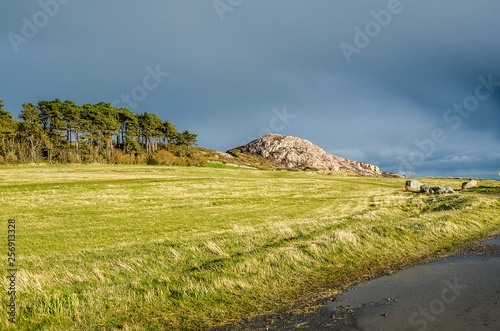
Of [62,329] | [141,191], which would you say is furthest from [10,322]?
[141,191]

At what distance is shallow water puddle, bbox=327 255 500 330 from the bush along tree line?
327ft

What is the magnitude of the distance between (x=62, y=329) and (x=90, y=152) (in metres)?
108

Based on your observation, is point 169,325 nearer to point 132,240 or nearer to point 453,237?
point 132,240

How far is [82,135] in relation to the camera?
101188 millimetres

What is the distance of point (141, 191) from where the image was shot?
43.4 m

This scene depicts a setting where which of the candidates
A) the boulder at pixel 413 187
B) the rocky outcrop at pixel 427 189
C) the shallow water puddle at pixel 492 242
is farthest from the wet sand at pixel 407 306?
the boulder at pixel 413 187

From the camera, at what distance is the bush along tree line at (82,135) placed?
86062mm

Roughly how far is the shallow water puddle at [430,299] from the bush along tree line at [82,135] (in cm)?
9977

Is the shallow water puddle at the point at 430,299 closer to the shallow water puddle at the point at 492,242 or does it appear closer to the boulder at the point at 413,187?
the shallow water puddle at the point at 492,242

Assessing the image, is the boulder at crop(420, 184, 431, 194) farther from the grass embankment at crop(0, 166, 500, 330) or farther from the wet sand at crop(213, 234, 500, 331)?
the wet sand at crop(213, 234, 500, 331)

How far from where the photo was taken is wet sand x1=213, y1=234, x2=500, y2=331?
6234mm

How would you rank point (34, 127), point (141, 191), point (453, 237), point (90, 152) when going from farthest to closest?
1. point (90, 152)
2. point (34, 127)
3. point (141, 191)
4. point (453, 237)

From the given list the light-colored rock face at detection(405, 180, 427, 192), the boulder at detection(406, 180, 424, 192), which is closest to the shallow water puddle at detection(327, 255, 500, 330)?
the light-colored rock face at detection(405, 180, 427, 192)

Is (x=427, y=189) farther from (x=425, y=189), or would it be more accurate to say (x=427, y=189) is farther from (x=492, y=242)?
(x=492, y=242)
